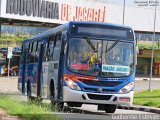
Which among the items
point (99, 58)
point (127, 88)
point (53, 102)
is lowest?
point (53, 102)

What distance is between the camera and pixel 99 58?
17.2 metres

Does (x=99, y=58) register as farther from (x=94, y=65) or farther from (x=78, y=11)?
(x=78, y=11)

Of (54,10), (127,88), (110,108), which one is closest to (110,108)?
(110,108)

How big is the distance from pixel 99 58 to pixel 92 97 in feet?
4.14

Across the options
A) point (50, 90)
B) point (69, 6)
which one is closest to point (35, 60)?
point (50, 90)

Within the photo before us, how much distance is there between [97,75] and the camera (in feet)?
55.8

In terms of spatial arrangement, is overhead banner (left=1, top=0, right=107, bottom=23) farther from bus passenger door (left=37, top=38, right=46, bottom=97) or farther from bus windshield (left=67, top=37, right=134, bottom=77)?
bus windshield (left=67, top=37, right=134, bottom=77)

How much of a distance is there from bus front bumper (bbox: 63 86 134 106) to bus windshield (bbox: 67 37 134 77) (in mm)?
641

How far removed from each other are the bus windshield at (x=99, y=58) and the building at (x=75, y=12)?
27450 millimetres

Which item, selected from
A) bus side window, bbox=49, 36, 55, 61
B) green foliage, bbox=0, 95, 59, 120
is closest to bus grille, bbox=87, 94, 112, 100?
green foliage, bbox=0, 95, 59, 120

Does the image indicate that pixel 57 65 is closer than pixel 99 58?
No

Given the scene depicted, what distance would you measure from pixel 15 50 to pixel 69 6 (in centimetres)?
1795

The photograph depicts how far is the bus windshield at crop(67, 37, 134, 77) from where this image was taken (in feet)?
55.9

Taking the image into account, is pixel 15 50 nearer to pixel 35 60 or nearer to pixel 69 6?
pixel 69 6
